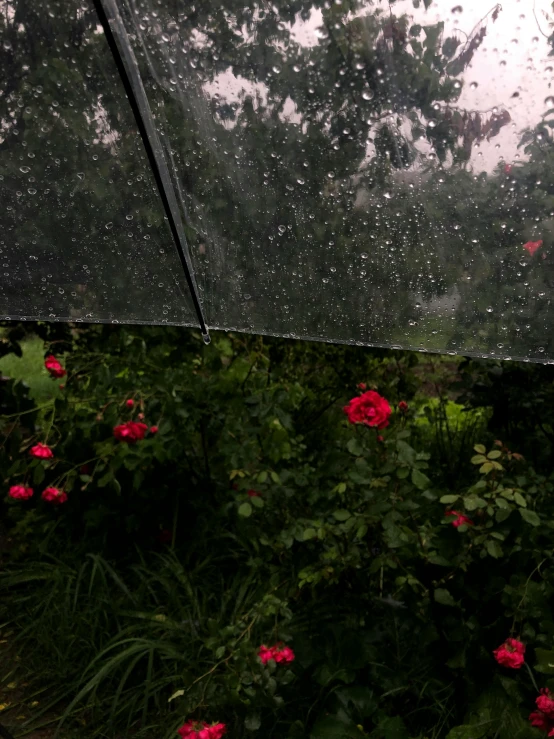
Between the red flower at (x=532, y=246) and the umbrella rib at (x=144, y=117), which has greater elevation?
the umbrella rib at (x=144, y=117)

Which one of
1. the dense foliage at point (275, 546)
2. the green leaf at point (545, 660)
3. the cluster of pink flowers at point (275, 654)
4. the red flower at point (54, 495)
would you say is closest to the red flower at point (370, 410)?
the dense foliage at point (275, 546)

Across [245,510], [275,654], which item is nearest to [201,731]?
[275,654]

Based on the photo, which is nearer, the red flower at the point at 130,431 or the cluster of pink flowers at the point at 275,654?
the cluster of pink flowers at the point at 275,654

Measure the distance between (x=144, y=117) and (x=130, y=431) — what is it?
1616 millimetres

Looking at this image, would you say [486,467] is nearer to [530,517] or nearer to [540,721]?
[530,517]

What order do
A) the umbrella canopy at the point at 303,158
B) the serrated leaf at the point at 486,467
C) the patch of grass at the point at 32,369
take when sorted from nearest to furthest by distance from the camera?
1. the umbrella canopy at the point at 303,158
2. the serrated leaf at the point at 486,467
3. the patch of grass at the point at 32,369

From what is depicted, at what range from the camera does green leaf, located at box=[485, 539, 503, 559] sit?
1803mm

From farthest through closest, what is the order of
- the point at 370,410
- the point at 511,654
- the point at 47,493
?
the point at 47,493 → the point at 370,410 → the point at 511,654

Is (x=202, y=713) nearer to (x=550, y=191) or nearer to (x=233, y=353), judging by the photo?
(x=233, y=353)

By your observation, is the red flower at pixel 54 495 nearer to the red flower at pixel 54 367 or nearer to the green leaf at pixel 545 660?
the red flower at pixel 54 367

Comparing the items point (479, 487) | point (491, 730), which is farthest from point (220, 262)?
point (491, 730)

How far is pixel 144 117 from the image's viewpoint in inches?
39.2

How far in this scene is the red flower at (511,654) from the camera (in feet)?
5.65

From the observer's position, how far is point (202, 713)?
7.38 ft
